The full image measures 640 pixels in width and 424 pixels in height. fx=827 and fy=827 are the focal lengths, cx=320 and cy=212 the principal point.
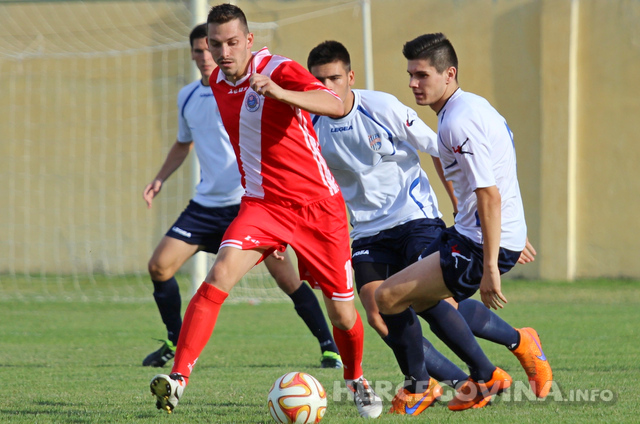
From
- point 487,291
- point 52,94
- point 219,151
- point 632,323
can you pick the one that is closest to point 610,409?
point 487,291

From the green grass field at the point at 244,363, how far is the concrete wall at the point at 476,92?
2106mm

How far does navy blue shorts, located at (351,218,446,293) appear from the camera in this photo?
4914mm

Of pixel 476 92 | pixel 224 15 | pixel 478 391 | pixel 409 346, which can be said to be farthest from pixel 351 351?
pixel 476 92

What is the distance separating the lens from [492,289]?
152 inches

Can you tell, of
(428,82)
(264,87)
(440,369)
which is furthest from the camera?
(440,369)

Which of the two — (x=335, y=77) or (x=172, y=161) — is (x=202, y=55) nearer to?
A: (x=172, y=161)

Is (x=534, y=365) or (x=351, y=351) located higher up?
(x=351, y=351)

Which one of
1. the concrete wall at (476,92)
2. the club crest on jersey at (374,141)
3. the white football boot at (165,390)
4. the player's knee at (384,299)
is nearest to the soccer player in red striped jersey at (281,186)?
the player's knee at (384,299)

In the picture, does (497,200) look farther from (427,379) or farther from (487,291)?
(427,379)

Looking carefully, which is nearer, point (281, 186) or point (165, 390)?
point (165, 390)

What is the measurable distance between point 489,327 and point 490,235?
107 cm

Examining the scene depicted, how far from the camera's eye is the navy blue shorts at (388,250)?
4.91m

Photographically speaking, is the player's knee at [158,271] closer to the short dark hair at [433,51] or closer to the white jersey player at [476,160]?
the white jersey player at [476,160]

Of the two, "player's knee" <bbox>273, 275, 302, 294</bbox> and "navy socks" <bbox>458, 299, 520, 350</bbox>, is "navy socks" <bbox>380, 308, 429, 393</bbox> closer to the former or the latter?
"navy socks" <bbox>458, 299, 520, 350</bbox>
